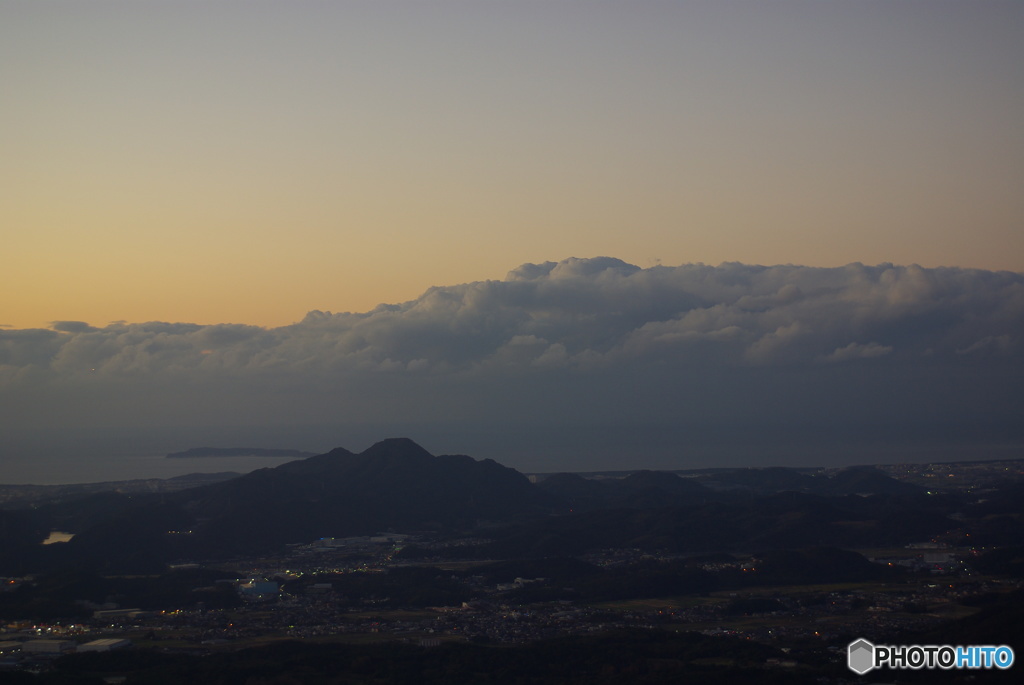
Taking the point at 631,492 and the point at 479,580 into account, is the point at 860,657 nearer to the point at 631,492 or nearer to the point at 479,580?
the point at 479,580

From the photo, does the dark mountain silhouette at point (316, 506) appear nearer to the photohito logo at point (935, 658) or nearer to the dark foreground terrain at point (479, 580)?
the dark foreground terrain at point (479, 580)

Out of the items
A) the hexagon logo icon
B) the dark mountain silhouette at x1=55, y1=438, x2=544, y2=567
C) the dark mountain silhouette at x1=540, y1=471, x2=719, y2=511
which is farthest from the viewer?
the dark mountain silhouette at x1=540, y1=471, x2=719, y2=511

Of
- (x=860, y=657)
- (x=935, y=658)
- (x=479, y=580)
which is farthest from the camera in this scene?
(x=479, y=580)

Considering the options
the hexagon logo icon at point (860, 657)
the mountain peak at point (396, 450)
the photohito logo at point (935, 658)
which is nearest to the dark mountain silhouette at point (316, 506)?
the mountain peak at point (396, 450)

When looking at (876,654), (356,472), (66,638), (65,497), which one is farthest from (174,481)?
(876,654)

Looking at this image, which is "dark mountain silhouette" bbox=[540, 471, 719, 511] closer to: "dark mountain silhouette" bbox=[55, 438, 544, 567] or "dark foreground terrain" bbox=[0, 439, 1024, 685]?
"dark foreground terrain" bbox=[0, 439, 1024, 685]

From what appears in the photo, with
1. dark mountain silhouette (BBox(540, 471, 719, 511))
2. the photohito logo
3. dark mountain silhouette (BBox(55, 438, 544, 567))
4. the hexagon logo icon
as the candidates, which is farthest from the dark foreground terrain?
dark mountain silhouette (BBox(540, 471, 719, 511))

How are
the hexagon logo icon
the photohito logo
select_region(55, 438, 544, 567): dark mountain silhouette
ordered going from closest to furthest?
1. the photohito logo
2. the hexagon logo icon
3. select_region(55, 438, 544, 567): dark mountain silhouette

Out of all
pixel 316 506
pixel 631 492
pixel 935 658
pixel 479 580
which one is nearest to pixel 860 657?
pixel 935 658
